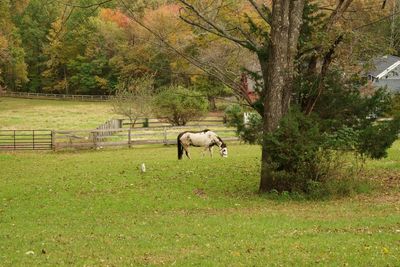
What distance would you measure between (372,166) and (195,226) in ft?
34.7

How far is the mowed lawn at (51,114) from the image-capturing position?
5409cm

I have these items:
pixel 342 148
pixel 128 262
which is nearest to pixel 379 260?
pixel 128 262

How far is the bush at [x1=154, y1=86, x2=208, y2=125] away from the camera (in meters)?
45.6

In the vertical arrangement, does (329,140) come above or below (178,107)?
above

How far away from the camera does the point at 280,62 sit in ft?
47.2

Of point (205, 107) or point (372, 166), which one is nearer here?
point (372, 166)

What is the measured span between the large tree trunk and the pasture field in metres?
2.15

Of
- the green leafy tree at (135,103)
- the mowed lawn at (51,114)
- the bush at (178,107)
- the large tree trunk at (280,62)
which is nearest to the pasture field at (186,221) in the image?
the large tree trunk at (280,62)

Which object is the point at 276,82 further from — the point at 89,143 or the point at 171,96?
the point at 171,96

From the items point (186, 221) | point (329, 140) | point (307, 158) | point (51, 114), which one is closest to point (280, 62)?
point (329, 140)

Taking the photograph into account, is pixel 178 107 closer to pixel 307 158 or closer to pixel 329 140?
pixel 307 158

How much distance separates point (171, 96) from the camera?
45.2 meters

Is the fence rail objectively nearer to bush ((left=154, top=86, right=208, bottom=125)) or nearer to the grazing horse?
bush ((left=154, top=86, right=208, bottom=125))

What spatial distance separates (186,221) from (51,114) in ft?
192
